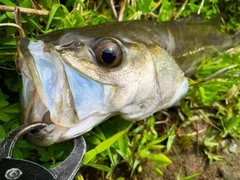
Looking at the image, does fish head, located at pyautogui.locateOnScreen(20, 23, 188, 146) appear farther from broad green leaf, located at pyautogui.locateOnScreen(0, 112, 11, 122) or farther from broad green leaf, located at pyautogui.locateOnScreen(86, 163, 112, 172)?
broad green leaf, located at pyautogui.locateOnScreen(86, 163, 112, 172)

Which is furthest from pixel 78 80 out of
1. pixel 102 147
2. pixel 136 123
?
pixel 136 123

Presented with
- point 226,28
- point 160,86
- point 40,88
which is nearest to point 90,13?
point 160,86

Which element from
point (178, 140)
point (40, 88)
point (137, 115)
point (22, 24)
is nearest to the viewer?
point (40, 88)

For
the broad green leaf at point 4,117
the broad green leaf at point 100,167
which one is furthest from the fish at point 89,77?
the broad green leaf at point 100,167

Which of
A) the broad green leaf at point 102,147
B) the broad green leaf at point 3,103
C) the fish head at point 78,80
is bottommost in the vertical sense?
the broad green leaf at point 102,147

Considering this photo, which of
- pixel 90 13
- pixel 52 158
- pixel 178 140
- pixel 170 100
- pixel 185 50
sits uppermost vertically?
pixel 90 13

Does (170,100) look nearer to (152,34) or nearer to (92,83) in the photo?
(152,34)

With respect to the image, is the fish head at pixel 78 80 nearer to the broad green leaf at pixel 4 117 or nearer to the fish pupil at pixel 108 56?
the fish pupil at pixel 108 56

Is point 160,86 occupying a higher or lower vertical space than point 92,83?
lower

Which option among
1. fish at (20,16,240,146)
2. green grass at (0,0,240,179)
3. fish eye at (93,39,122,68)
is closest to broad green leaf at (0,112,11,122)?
green grass at (0,0,240,179)
